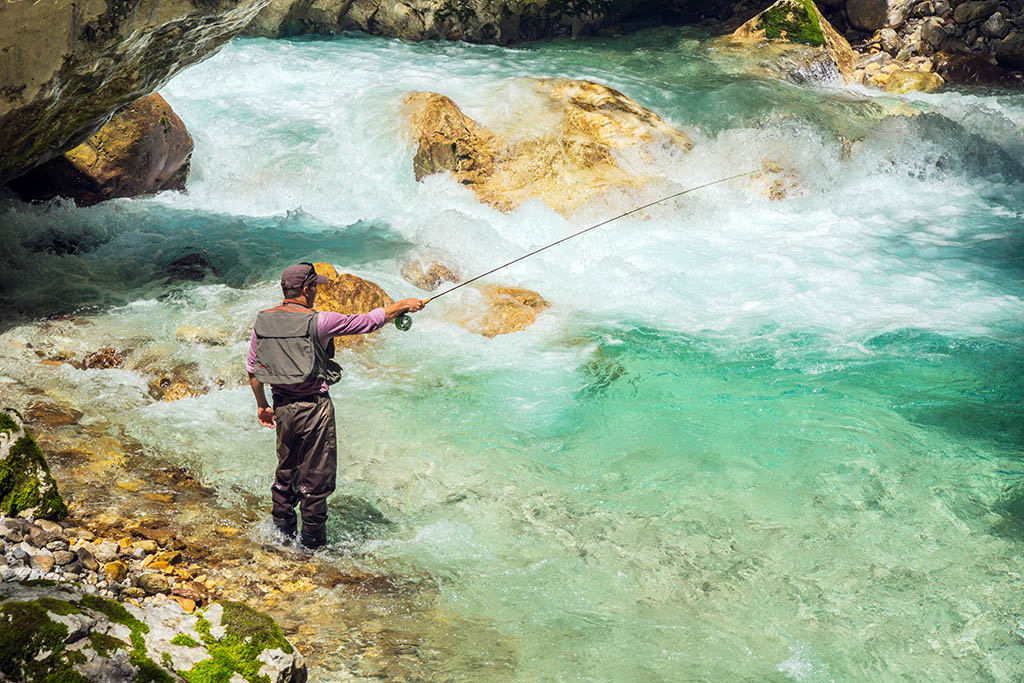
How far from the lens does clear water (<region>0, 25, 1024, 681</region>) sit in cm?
472

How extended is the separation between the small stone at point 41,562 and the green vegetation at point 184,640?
2.34 feet

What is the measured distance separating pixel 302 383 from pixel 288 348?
205 mm

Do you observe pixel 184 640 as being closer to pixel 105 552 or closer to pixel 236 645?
pixel 236 645

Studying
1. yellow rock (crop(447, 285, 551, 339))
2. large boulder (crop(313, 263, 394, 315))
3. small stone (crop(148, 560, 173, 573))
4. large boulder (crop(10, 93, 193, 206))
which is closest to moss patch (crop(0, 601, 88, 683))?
small stone (crop(148, 560, 173, 573))

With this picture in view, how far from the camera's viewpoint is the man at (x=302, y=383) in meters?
4.54

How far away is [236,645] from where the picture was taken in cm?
328

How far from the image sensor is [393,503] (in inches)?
219

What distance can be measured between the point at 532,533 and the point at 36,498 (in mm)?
2675

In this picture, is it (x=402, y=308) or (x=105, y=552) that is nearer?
(x=105, y=552)

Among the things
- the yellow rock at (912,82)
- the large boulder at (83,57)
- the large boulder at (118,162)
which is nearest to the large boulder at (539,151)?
the large boulder at (118,162)

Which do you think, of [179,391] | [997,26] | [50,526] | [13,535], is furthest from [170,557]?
[997,26]

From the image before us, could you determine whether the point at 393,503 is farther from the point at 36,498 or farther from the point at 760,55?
the point at 760,55

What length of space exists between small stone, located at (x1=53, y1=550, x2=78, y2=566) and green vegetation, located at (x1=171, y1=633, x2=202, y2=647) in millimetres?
778

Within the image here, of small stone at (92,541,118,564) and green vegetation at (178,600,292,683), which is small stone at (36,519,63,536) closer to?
small stone at (92,541,118,564)
